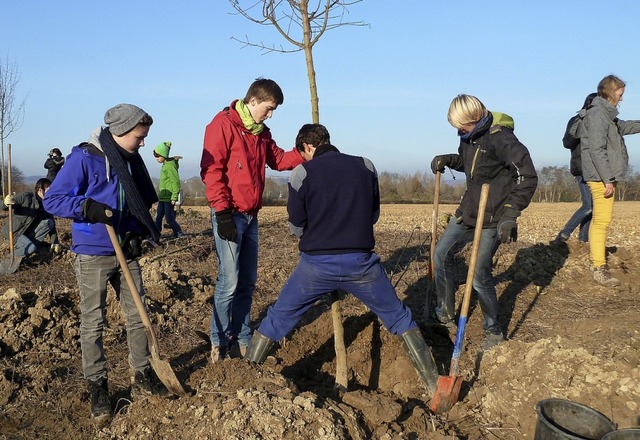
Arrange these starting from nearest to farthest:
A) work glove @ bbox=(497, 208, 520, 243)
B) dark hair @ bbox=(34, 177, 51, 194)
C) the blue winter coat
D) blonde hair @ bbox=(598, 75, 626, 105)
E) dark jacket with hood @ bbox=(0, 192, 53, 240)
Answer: the blue winter coat, work glove @ bbox=(497, 208, 520, 243), blonde hair @ bbox=(598, 75, 626, 105), dark hair @ bbox=(34, 177, 51, 194), dark jacket with hood @ bbox=(0, 192, 53, 240)

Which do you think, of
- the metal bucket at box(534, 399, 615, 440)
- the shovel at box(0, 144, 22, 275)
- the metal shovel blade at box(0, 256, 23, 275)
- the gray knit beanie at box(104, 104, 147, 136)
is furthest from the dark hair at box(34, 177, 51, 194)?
the metal bucket at box(534, 399, 615, 440)

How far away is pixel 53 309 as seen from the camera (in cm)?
518

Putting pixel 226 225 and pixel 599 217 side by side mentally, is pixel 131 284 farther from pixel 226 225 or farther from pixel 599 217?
pixel 599 217

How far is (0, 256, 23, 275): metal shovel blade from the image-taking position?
313 inches

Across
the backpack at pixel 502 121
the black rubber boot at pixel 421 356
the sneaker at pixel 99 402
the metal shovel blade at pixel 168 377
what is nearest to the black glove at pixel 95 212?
the metal shovel blade at pixel 168 377

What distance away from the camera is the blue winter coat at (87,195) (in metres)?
3.31

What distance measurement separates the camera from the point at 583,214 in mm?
7641

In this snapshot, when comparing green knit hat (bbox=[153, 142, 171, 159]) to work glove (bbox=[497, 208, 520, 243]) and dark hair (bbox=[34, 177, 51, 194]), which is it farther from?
work glove (bbox=[497, 208, 520, 243])

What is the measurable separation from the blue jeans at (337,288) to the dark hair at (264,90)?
1.17 meters

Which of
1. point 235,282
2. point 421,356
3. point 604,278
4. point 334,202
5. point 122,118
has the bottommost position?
point 421,356

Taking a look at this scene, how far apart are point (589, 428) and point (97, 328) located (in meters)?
3.10

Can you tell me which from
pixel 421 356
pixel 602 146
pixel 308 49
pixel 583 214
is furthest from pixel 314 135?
pixel 583 214

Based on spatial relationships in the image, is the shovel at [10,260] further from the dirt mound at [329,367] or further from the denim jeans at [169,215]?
the denim jeans at [169,215]

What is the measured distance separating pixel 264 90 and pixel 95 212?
146 cm
